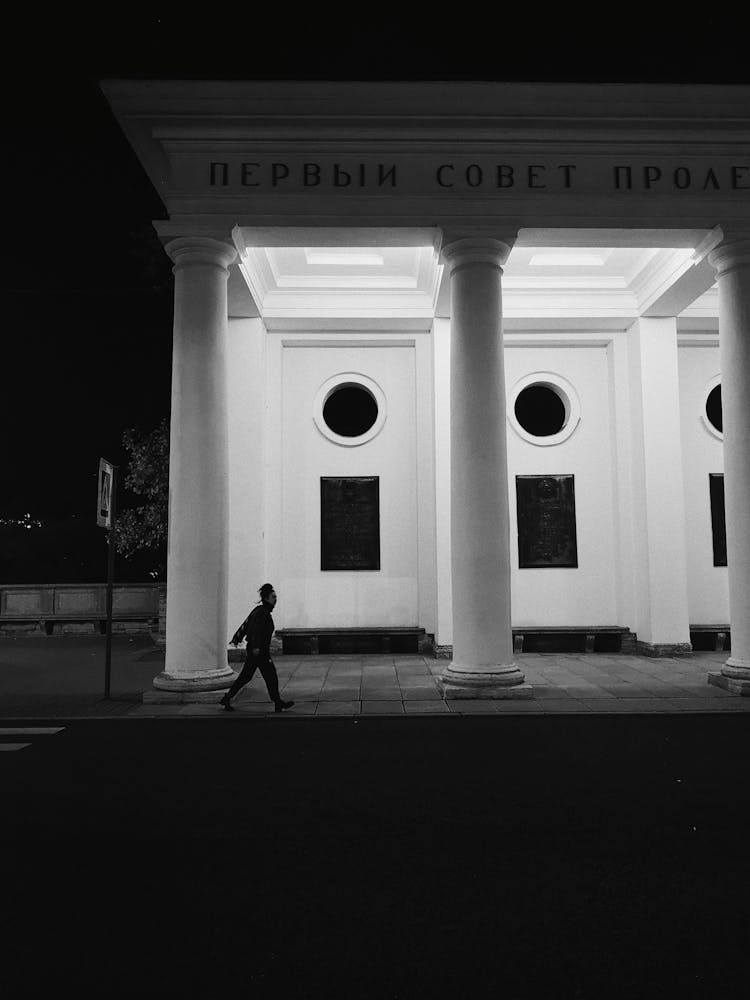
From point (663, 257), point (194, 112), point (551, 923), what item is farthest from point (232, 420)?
point (551, 923)

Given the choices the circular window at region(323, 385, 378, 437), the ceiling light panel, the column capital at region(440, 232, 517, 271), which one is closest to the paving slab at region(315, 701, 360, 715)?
the column capital at region(440, 232, 517, 271)

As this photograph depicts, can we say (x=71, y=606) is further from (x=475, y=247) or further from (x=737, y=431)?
(x=737, y=431)

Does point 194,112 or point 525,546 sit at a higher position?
point 194,112

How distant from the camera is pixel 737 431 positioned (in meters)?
10.8

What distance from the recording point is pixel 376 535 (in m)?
15.1

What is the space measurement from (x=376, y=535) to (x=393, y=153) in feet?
23.6

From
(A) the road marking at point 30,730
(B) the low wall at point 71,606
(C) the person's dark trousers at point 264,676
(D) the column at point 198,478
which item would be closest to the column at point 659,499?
(C) the person's dark trousers at point 264,676

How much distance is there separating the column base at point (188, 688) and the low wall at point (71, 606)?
31.0 feet

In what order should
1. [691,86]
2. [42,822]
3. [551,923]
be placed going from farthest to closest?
[691,86] < [42,822] < [551,923]

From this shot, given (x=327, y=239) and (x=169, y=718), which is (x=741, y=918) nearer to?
(x=169, y=718)

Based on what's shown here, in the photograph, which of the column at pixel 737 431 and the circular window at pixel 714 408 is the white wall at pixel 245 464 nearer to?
the column at pixel 737 431

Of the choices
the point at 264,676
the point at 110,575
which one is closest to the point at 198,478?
the point at 110,575

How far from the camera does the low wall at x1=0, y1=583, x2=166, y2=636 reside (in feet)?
63.1

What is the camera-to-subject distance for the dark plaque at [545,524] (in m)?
15.1
